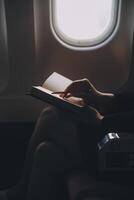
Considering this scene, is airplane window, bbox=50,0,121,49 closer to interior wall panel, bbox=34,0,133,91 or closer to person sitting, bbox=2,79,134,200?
interior wall panel, bbox=34,0,133,91

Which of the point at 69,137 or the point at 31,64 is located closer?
→ the point at 69,137

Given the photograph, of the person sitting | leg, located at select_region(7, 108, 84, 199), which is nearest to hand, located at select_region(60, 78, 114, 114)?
the person sitting

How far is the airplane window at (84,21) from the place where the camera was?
92.1 inches

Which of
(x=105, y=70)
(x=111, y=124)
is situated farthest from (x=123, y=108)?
(x=105, y=70)

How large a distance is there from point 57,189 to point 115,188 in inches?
11.3

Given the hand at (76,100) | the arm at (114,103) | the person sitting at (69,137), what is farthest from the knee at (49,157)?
the arm at (114,103)

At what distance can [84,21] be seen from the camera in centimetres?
238

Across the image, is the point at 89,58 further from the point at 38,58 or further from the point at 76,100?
the point at 76,100

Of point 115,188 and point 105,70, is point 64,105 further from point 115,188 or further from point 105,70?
point 105,70

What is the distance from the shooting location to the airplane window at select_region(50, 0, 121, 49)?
2340 mm

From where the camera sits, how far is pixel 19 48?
94.7 inches

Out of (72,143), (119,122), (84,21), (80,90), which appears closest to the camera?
(119,122)

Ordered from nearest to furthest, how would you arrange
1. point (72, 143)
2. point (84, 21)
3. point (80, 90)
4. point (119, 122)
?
point (119, 122)
point (72, 143)
point (80, 90)
point (84, 21)

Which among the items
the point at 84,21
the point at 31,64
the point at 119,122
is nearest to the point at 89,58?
the point at 84,21
